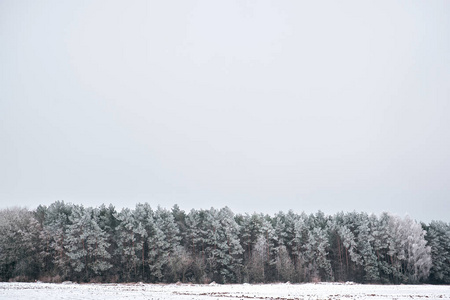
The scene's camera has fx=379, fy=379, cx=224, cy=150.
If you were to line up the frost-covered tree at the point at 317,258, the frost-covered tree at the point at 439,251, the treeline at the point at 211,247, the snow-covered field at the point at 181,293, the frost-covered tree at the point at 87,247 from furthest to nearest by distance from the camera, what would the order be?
1. the frost-covered tree at the point at 439,251
2. the frost-covered tree at the point at 317,258
3. the treeline at the point at 211,247
4. the frost-covered tree at the point at 87,247
5. the snow-covered field at the point at 181,293

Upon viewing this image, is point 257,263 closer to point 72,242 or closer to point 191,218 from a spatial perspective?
point 191,218

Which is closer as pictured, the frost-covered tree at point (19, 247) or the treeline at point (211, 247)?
the frost-covered tree at point (19, 247)

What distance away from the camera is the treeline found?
6619 cm

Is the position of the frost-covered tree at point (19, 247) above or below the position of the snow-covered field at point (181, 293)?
above

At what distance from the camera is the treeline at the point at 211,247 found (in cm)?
6619

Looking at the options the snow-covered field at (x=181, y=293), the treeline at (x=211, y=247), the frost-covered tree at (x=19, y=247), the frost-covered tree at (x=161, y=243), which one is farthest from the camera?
the frost-covered tree at (x=161, y=243)

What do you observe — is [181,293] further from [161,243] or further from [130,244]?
[130,244]

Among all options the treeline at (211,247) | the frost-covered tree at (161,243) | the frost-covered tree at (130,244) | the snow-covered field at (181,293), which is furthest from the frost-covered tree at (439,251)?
the frost-covered tree at (130,244)

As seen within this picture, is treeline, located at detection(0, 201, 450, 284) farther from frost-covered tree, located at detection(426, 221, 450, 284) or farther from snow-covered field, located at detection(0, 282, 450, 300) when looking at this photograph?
snow-covered field, located at detection(0, 282, 450, 300)

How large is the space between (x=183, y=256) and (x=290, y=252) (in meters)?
25.1

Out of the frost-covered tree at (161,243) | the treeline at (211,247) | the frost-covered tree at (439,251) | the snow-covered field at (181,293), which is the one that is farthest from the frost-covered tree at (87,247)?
the frost-covered tree at (439,251)

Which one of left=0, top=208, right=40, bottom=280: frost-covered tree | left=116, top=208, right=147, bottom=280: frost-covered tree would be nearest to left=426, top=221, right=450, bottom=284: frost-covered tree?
left=116, top=208, right=147, bottom=280: frost-covered tree

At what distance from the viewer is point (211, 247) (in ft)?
244

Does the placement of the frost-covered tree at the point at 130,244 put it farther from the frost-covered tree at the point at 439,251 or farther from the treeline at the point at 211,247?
the frost-covered tree at the point at 439,251
